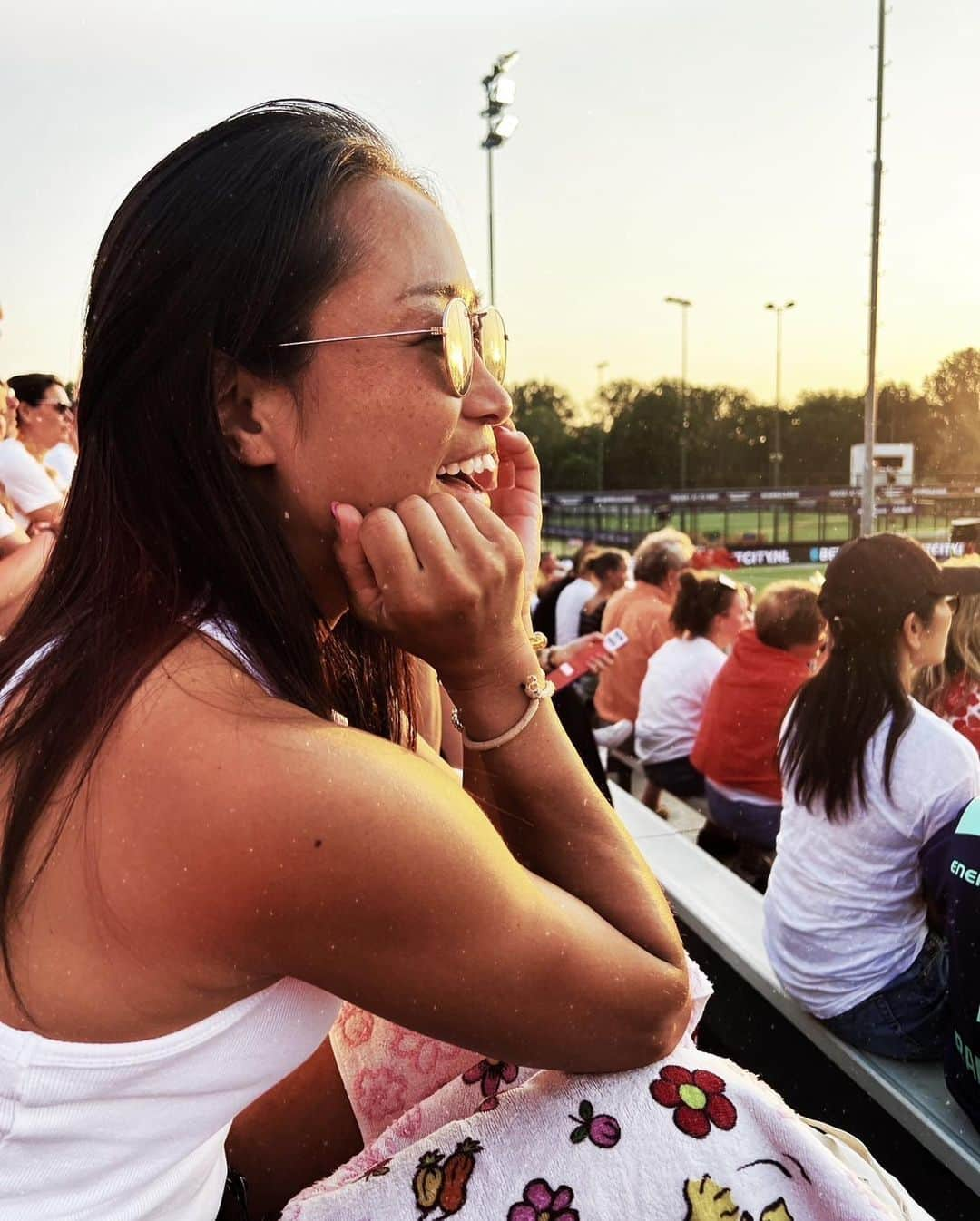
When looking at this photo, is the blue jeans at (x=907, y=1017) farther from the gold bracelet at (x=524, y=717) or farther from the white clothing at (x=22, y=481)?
the white clothing at (x=22, y=481)

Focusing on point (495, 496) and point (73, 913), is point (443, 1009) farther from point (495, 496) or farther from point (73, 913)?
point (495, 496)

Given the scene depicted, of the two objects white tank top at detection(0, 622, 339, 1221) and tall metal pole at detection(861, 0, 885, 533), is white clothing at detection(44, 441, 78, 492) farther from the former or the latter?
tall metal pole at detection(861, 0, 885, 533)

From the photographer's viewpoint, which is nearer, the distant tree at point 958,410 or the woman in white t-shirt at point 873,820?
the woman in white t-shirt at point 873,820

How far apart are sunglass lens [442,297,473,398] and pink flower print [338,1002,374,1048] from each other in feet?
3.09

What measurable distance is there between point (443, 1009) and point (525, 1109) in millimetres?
219

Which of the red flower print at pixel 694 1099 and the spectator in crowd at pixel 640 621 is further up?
the red flower print at pixel 694 1099

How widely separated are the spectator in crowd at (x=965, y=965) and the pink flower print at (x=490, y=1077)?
1.65m

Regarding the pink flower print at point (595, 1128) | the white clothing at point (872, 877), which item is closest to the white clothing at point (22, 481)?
the white clothing at point (872, 877)

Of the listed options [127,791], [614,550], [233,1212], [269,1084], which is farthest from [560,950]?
[614,550]

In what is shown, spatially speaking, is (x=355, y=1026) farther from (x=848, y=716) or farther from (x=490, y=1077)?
(x=848, y=716)

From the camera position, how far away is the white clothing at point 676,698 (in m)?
6.58

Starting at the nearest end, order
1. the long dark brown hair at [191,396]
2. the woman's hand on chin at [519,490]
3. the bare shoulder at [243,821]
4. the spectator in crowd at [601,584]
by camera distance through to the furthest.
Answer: the bare shoulder at [243,821] < the long dark brown hair at [191,396] < the woman's hand on chin at [519,490] < the spectator in crowd at [601,584]

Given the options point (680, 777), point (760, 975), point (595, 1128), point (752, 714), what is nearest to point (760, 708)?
point (752, 714)

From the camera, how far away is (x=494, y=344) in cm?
172
